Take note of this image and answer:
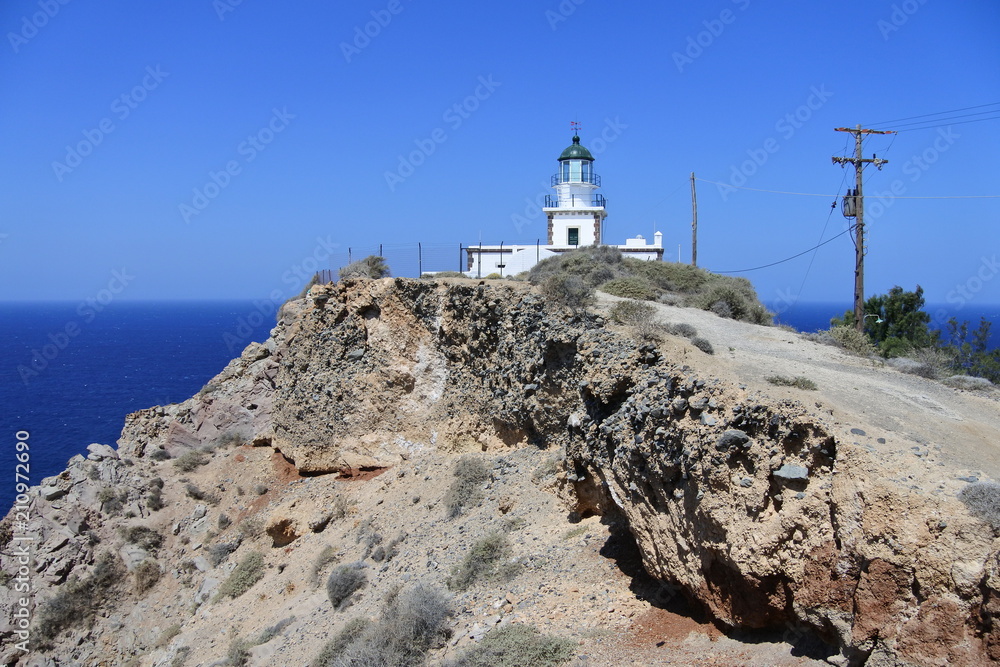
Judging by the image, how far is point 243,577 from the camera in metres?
16.9

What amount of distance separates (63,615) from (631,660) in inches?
599

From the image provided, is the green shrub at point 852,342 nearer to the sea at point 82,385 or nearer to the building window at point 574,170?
the sea at point 82,385

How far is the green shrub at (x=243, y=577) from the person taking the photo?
16.6 metres

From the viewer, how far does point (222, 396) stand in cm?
2611

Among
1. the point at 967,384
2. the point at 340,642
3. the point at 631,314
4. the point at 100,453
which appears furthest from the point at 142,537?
the point at 967,384

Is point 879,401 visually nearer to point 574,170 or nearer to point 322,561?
point 322,561

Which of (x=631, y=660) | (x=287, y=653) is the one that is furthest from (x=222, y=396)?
(x=631, y=660)

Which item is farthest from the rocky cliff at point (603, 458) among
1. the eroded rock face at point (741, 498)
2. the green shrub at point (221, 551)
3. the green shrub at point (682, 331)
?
the green shrub at point (682, 331)

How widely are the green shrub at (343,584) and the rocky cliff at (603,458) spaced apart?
415 centimetres

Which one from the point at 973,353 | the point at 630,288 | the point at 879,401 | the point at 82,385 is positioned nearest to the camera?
the point at 879,401

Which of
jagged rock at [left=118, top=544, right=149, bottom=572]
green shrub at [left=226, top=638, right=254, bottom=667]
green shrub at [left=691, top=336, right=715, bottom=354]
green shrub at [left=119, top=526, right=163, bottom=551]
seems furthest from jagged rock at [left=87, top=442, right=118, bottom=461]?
green shrub at [left=691, top=336, right=715, bottom=354]

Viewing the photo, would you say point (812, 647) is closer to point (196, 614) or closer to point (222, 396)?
→ point (196, 614)

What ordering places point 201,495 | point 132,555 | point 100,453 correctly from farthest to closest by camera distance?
point 100,453 → point 201,495 → point 132,555

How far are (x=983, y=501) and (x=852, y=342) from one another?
11157mm
